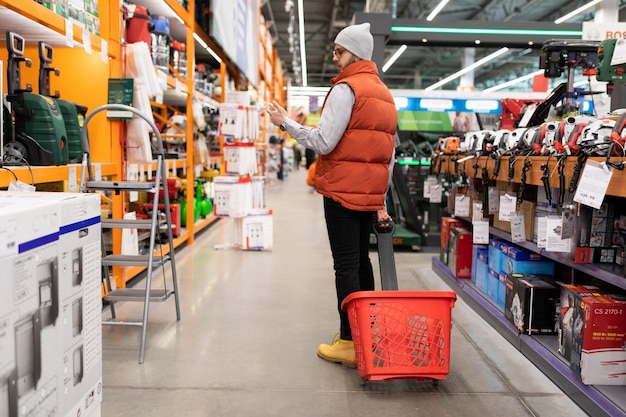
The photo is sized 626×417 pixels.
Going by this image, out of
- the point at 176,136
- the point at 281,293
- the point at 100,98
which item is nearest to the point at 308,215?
the point at 176,136

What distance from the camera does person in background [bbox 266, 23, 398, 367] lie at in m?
2.83

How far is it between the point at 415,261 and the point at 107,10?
368 centimetres

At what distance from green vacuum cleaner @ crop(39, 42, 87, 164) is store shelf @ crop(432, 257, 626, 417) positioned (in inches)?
108

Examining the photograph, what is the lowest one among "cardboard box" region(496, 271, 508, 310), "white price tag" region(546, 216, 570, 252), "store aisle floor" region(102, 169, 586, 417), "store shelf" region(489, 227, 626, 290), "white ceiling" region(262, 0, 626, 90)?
"store aisle floor" region(102, 169, 586, 417)

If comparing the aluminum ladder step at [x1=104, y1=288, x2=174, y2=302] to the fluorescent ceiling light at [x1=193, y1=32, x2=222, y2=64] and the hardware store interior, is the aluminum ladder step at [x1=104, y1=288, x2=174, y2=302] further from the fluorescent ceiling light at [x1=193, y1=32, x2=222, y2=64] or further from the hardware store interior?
the fluorescent ceiling light at [x1=193, y1=32, x2=222, y2=64]

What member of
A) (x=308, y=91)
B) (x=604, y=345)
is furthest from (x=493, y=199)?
(x=308, y=91)

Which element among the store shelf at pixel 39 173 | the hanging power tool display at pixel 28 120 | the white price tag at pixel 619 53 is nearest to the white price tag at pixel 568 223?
the white price tag at pixel 619 53

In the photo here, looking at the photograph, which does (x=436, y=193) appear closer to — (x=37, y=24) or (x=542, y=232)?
(x=542, y=232)

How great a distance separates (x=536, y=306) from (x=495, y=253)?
740mm

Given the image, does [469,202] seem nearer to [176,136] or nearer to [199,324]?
[199,324]

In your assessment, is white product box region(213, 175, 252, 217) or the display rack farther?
white product box region(213, 175, 252, 217)

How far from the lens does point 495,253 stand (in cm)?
388

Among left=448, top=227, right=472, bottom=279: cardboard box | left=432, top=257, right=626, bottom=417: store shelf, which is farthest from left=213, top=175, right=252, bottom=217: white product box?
left=432, top=257, right=626, bottom=417: store shelf

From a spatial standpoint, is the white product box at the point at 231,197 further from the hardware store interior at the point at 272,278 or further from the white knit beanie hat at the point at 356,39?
the white knit beanie hat at the point at 356,39
